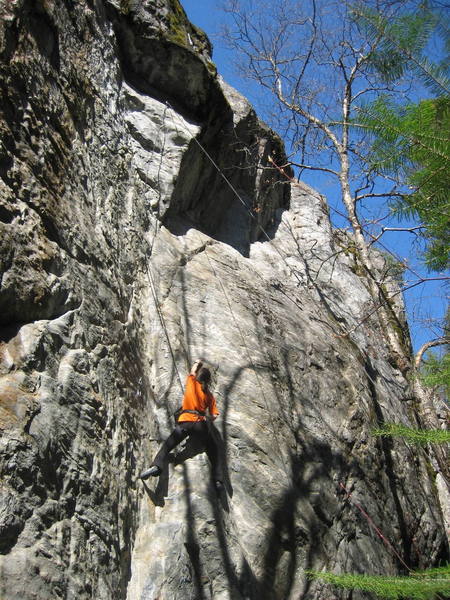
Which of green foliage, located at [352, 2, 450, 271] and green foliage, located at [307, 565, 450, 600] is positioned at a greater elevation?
green foliage, located at [352, 2, 450, 271]

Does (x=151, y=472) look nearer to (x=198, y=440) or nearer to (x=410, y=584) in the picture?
(x=198, y=440)

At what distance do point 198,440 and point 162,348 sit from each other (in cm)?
117

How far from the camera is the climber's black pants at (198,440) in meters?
5.48

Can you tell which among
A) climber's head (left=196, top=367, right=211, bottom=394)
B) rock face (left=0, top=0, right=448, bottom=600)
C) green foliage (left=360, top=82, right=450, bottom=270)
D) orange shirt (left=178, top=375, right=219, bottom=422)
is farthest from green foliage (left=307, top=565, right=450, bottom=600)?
climber's head (left=196, top=367, right=211, bottom=394)

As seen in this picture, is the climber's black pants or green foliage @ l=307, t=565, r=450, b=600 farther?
the climber's black pants

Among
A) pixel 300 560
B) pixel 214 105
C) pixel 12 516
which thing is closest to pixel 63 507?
pixel 12 516

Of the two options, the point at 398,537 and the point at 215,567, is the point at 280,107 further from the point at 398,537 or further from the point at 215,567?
the point at 215,567

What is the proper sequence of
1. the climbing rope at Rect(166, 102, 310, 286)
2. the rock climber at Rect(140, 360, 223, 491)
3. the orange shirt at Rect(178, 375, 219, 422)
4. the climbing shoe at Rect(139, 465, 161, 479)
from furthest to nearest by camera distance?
the climbing rope at Rect(166, 102, 310, 286)
the orange shirt at Rect(178, 375, 219, 422)
the rock climber at Rect(140, 360, 223, 491)
the climbing shoe at Rect(139, 465, 161, 479)

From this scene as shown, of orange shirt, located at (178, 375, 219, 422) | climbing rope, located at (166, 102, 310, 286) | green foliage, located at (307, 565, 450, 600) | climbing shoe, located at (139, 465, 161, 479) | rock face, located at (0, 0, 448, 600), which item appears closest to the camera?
green foliage, located at (307, 565, 450, 600)

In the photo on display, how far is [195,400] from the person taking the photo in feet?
19.2

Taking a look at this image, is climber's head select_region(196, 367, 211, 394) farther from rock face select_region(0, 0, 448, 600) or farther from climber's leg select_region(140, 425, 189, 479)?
climber's leg select_region(140, 425, 189, 479)

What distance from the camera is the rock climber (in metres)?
5.42

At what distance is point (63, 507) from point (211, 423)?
2.21 metres

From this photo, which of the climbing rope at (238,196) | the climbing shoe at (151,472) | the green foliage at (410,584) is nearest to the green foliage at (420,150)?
the green foliage at (410,584)
